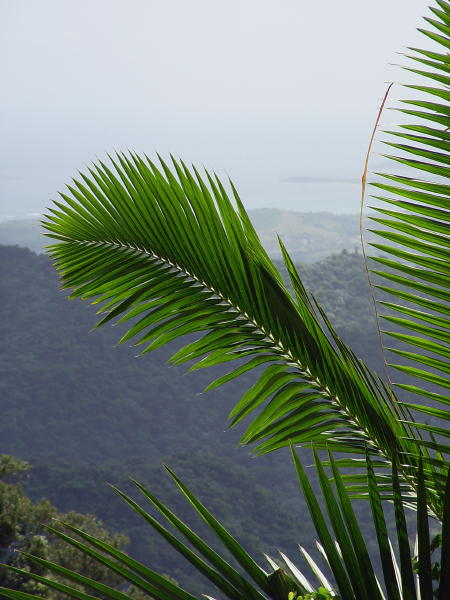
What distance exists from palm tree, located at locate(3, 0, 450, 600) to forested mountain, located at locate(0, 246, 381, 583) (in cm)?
2935

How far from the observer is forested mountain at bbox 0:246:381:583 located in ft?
103

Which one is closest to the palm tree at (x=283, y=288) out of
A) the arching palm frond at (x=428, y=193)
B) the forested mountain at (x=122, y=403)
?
the arching palm frond at (x=428, y=193)

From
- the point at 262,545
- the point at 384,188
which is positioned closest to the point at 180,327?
the point at 384,188

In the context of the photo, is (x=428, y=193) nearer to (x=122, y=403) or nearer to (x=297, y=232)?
(x=122, y=403)

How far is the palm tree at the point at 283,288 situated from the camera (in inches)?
33.3

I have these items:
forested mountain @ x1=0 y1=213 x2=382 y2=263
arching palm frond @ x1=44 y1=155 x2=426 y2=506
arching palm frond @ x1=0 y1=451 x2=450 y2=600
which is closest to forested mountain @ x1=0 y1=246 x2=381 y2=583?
arching palm frond @ x1=44 y1=155 x2=426 y2=506

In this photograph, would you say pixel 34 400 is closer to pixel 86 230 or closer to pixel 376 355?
pixel 376 355

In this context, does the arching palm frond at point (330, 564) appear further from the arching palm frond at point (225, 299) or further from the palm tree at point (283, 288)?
the arching palm frond at point (225, 299)

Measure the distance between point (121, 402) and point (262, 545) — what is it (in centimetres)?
1759

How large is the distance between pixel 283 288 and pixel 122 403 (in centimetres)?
4234

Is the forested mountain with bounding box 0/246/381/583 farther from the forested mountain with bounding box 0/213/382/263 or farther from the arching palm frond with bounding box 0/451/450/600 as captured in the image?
the forested mountain with bounding box 0/213/382/263

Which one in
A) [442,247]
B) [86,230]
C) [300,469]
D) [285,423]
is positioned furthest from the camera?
[86,230]

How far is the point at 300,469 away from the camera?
0.72 metres

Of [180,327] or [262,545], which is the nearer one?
[180,327]
